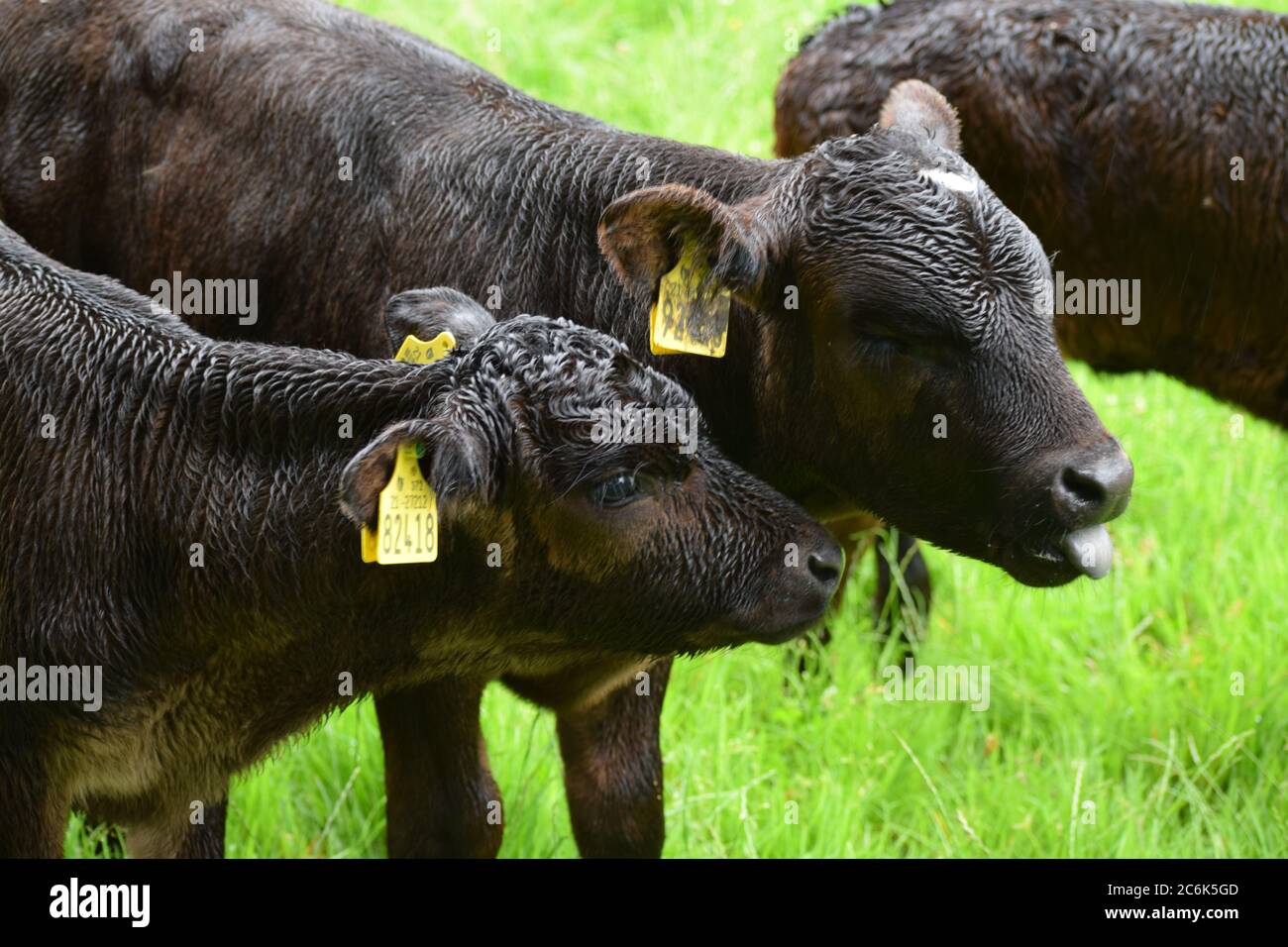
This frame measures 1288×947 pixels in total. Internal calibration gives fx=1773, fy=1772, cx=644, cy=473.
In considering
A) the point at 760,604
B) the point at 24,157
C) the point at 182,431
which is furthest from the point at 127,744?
the point at 24,157

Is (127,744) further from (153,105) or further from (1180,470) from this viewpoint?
(1180,470)

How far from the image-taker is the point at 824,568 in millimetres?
4422

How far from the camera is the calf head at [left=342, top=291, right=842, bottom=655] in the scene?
166 inches

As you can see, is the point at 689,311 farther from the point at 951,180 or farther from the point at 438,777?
the point at 438,777

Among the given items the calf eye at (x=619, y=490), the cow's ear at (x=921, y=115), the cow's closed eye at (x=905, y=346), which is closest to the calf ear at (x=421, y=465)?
the calf eye at (x=619, y=490)

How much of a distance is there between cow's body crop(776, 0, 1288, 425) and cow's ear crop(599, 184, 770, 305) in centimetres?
234

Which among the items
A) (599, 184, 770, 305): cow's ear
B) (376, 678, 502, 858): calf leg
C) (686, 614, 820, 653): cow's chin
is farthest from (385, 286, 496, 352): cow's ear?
(376, 678, 502, 858): calf leg

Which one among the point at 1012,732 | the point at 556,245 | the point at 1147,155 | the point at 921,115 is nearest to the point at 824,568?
the point at 556,245

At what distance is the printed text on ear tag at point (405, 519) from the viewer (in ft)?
13.0

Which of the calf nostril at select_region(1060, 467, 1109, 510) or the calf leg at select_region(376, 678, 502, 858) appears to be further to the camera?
the calf leg at select_region(376, 678, 502, 858)

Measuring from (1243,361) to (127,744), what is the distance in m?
4.30

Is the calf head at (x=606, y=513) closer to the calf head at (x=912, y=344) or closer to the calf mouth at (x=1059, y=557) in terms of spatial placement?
the calf head at (x=912, y=344)

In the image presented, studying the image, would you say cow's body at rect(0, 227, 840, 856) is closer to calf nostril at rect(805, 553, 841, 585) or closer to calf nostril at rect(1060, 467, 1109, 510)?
calf nostril at rect(805, 553, 841, 585)

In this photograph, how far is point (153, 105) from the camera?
5801 millimetres
